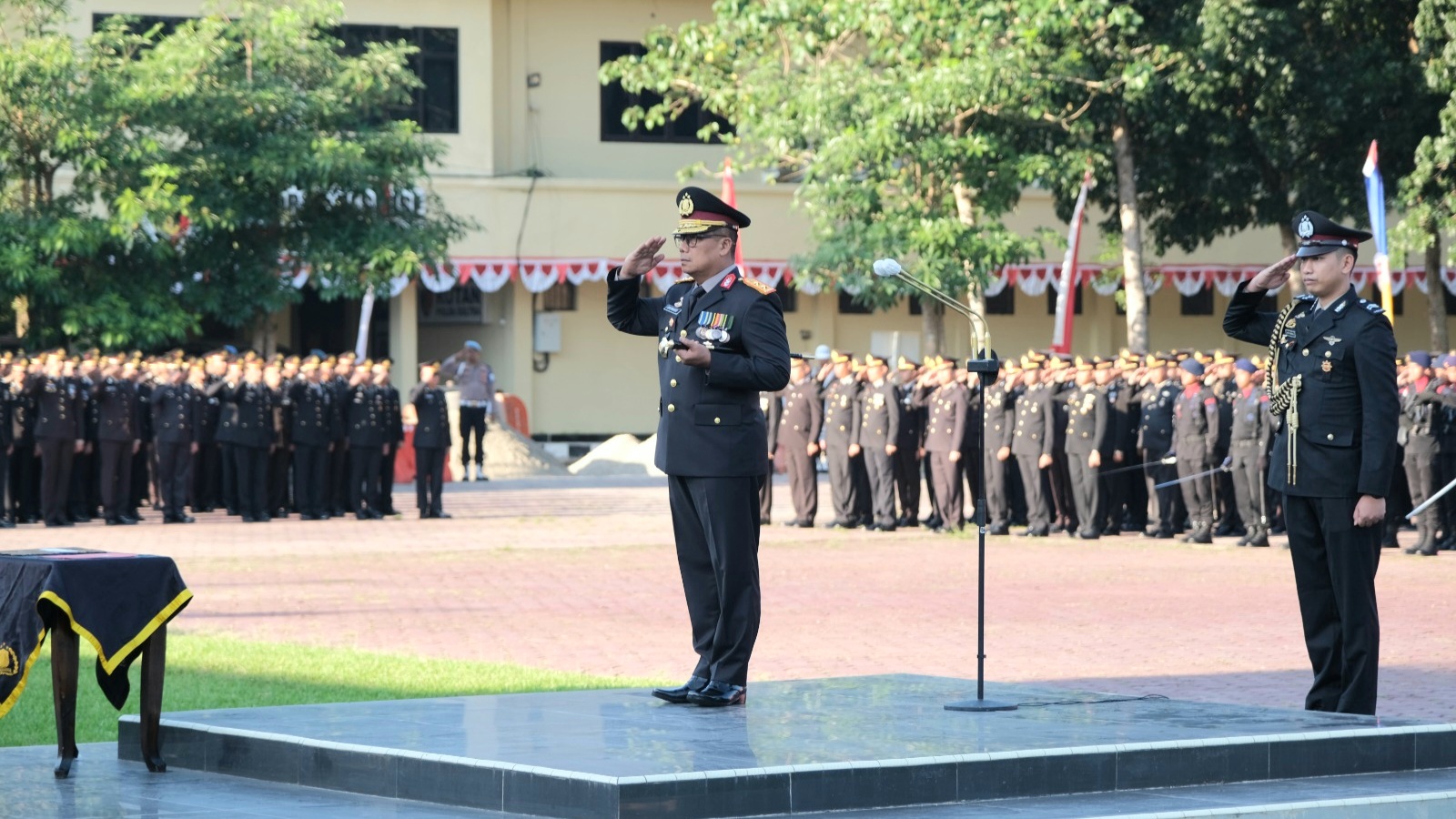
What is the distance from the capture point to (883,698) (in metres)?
8.47

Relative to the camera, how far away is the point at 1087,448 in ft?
68.4

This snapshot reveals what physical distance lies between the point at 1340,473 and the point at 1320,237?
37.8 inches

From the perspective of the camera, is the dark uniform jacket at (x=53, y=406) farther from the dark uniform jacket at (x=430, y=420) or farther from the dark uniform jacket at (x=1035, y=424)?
the dark uniform jacket at (x=1035, y=424)

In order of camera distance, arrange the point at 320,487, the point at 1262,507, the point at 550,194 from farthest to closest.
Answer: the point at 550,194, the point at 320,487, the point at 1262,507

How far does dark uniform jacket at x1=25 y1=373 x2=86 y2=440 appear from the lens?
21859 millimetres

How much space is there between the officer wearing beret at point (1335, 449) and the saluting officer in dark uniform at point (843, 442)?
45.0 feet

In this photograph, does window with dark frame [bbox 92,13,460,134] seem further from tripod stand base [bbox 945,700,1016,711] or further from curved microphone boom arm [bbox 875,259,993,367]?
tripod stand base [bbox 945,700,1016,711]

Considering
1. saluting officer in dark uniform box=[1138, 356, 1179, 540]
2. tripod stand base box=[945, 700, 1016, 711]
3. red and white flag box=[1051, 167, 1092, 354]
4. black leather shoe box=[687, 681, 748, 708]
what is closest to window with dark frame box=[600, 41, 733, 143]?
red and white flag box=[1051, 167, 1092, 354]

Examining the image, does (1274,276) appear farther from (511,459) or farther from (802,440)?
(511,459)

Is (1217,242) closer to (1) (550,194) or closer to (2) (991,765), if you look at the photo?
(1) (550,194)

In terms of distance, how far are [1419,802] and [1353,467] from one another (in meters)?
1.76

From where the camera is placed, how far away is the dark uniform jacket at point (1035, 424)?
2117 centimetres

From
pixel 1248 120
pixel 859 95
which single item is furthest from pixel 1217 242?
pixel 859 95

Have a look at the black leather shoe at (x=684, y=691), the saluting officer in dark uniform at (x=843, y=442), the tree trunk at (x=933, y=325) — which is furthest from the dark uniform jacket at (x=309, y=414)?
the black leather shoe at (x=684, y=691)
